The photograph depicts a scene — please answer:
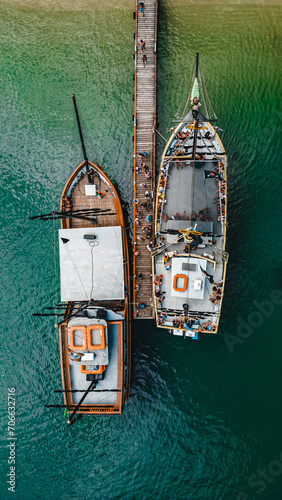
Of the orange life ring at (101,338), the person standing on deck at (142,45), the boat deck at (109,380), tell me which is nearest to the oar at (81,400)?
the boat deck at (109,380)

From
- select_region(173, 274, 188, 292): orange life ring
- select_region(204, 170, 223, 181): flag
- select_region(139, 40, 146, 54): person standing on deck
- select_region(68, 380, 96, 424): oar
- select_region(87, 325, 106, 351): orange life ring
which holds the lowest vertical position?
select_region(68, 380, 96, 424): oar

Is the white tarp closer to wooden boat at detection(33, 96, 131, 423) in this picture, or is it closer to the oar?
wooden boat at detection(33, 96, 131, 423)

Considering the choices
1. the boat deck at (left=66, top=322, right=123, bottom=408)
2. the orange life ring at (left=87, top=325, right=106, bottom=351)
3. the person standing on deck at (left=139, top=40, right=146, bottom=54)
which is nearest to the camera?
the orange life ring at (left=87, top=325, right=106, bottom=351)

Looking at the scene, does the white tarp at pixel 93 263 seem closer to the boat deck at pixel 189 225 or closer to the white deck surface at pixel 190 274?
the boat deck at pixel 189 225

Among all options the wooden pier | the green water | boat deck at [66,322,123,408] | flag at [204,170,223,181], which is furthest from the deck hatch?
flag at [204,170,223,181]

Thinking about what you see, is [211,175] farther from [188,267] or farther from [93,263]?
[93,263]

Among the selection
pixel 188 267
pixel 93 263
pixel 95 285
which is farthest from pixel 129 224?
pixel 188 267
